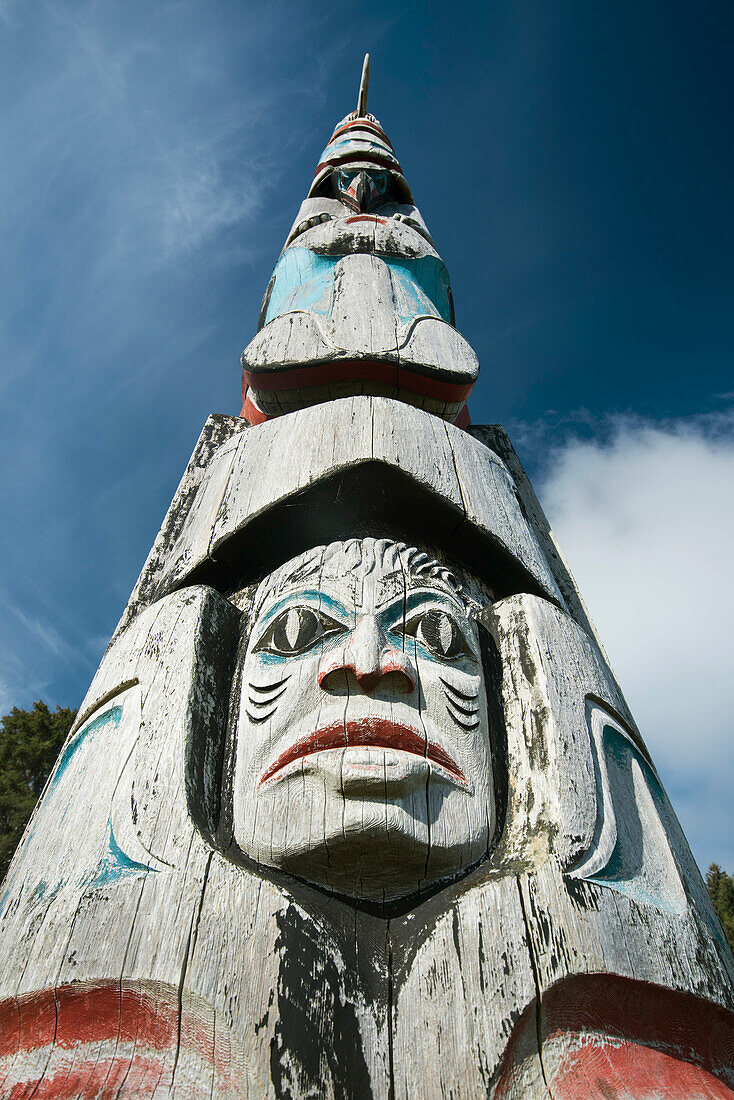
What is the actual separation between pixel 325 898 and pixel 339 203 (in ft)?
20.7

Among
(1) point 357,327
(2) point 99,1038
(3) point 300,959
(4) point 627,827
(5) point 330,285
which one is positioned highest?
Result: (5) point 330,285

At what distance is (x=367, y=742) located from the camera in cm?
175

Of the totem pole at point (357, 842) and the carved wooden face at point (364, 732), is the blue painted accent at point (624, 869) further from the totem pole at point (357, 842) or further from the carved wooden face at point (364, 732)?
the carved wooden face at point (364, 732)

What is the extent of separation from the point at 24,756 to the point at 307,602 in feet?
31.0

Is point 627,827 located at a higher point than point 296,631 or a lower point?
lower

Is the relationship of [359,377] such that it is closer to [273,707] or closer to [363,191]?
[273,707]

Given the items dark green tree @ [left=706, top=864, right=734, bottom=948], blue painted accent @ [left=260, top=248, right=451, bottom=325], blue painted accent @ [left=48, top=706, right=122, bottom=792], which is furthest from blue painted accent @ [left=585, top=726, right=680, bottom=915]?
dark green tree @ [left=706, top=864, right=734, bottom=948]

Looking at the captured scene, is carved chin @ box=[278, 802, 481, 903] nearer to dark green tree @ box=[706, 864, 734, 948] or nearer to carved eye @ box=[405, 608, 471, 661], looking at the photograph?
carved eye @ box=[405, 608, 471, 661]

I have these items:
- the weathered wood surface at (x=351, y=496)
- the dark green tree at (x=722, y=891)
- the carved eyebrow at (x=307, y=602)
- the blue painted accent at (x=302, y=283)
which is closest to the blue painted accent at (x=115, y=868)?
the carved eyebrow at (x=307, y=602)

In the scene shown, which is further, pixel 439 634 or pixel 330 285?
pixel 330 285

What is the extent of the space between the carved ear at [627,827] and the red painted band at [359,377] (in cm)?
202

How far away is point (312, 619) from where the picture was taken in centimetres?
211

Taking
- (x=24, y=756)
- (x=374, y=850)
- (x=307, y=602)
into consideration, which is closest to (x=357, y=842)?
(x=374, y=850)

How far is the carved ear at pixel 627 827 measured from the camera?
1.69 metres
